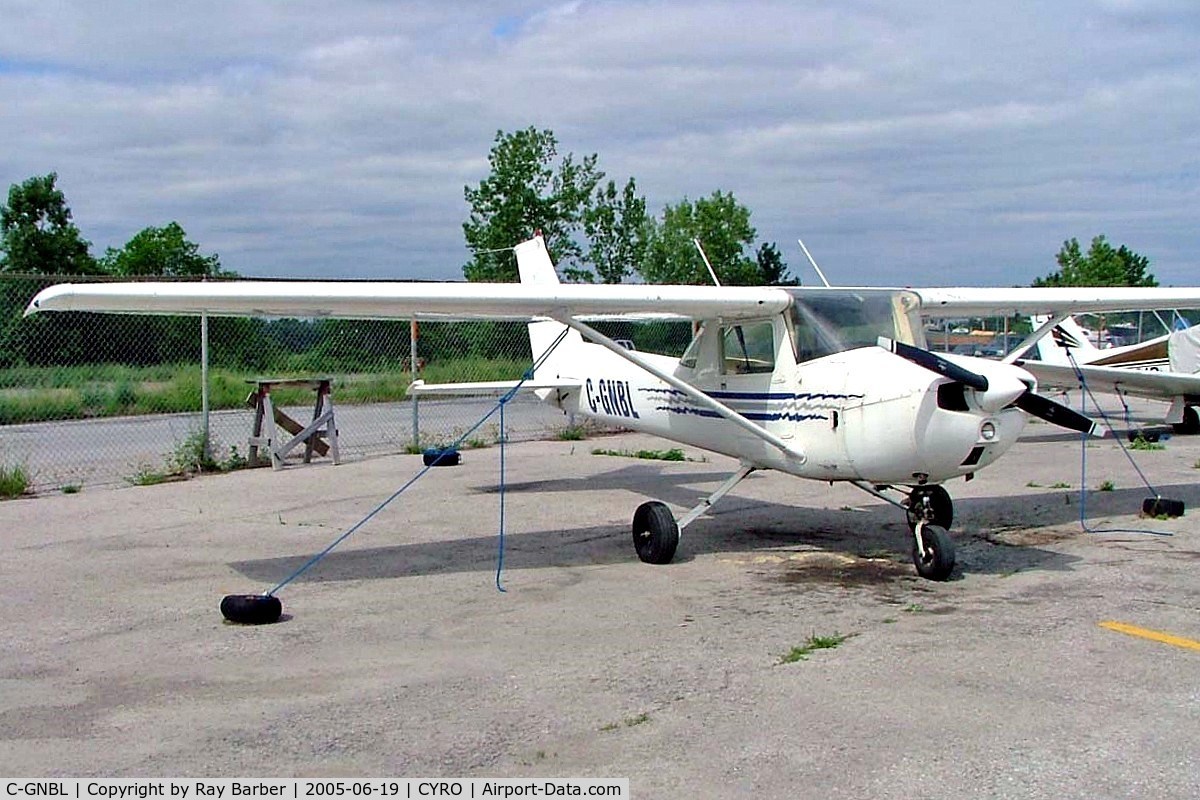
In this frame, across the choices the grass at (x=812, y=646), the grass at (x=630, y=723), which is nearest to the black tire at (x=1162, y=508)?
the grass at (x=812, y=646)

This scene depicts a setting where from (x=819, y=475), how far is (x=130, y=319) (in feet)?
34.8

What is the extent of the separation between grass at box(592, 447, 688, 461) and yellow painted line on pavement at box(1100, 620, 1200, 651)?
9.14m

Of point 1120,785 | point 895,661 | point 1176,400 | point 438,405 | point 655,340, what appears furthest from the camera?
point 655,340

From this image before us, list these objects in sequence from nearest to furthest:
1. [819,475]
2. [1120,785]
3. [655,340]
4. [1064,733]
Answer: [1120,785] < [1064,733] < [819,475] < [655,340]

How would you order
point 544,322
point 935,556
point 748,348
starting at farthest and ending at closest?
point 544,322 < point 748,348 < point 935,556

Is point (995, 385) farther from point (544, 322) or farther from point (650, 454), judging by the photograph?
point (650, 454)

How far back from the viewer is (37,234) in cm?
4603

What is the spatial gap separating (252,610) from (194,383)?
404 inches

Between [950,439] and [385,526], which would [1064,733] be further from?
[385,526]

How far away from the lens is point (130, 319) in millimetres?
15344

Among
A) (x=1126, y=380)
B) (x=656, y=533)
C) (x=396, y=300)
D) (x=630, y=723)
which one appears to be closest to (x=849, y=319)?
(x=656, y=533)

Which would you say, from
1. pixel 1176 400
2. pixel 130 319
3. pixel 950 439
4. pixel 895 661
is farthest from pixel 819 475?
pixel 1176 400

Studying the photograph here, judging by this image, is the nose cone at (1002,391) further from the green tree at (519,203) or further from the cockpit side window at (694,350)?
the green tree at (519,203)

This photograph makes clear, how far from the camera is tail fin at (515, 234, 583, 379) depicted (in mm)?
12492
